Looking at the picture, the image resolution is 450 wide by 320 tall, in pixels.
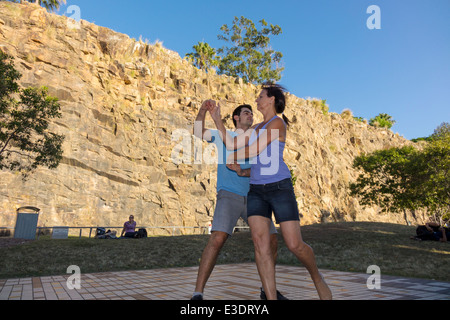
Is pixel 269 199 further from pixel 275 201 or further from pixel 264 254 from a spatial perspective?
pixel 264 254

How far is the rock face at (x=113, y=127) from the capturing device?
2030 cm

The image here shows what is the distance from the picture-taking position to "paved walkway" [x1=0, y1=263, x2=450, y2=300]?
3.71 metres

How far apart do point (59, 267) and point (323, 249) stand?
7.40 meters

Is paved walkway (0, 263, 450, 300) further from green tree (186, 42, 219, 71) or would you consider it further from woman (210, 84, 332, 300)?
green tree (186, 42, 219, 71)

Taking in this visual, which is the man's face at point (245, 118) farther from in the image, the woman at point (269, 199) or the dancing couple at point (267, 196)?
the woman at point (269, 199)

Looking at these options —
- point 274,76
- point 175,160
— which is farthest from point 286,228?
point 274,76

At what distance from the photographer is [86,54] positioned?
24500 millimetres

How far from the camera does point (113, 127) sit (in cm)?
2414

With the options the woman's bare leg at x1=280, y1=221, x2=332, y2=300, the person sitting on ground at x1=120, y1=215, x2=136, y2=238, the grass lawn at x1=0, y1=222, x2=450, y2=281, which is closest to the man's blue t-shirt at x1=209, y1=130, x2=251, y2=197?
the woman's bare leg at x1=280, y1=221, x2=332, y2=300

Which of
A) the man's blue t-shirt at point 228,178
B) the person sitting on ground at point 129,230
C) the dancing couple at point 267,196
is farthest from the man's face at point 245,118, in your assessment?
the person sitting on ground at point 129,230

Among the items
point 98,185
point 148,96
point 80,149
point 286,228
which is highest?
point 148,96

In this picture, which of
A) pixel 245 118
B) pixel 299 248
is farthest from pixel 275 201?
pixel 245 118

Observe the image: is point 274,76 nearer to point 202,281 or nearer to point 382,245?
point 382,245
